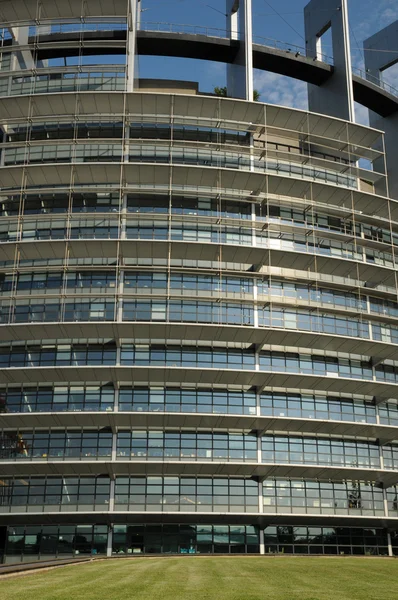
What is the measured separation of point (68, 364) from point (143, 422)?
674 centimetres

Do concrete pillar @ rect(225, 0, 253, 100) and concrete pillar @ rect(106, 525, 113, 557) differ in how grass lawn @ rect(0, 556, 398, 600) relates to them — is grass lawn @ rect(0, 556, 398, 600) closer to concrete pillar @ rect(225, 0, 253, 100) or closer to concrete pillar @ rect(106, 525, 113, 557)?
concrete pillar @ rect(106, 525, 113, 557)

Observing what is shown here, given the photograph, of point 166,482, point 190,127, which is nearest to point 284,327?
point 166,482

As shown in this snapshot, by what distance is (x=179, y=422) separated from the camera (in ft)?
141

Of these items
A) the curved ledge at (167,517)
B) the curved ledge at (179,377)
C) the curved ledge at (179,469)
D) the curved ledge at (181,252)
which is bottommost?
the curved ledge at (167,517)

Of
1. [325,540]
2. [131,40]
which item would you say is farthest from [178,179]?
[325,540]

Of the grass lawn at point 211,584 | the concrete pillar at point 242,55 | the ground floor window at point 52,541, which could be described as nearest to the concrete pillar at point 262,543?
the ground floor window at point 52,541

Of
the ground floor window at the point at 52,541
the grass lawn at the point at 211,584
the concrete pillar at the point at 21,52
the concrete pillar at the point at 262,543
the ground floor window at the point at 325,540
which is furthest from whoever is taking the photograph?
the concrete pillar at the point at 21,52

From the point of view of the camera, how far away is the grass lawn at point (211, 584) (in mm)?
15883

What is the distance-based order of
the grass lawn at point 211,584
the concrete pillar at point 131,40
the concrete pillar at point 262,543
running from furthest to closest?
1. the concrete pillar at point 131,40
2. the concrete pillar at point 262,543
3. the grass lawn at point 211,584

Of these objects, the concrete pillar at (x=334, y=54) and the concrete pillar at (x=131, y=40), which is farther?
the concrete pillar at (x=334, y=54)

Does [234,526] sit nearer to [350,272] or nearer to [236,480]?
[236,480]

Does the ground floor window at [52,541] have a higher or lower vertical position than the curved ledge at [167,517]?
lower

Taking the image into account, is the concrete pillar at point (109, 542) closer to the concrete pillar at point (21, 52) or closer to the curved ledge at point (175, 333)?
the curved ledge at point (175, 333)

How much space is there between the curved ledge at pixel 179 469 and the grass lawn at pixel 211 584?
1535cm
